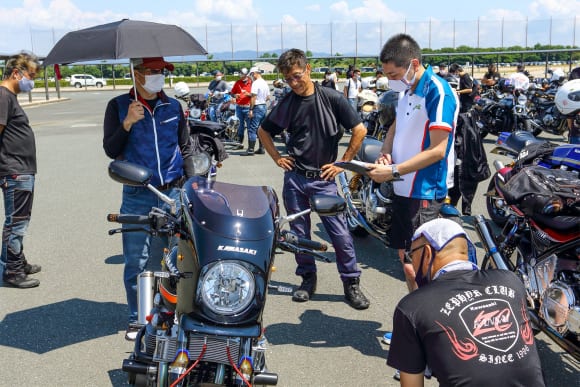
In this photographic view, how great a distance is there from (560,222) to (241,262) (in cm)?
223

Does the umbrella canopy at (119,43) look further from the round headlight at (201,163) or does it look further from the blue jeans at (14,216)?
the blue jeans at (14,216)

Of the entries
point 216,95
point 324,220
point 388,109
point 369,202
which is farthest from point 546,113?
point 324,220

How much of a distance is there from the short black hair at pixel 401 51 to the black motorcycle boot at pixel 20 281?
3.68m

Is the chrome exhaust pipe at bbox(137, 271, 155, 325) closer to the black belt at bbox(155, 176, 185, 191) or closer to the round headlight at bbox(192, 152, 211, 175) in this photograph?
the black belt at bbox(155, 176, 185, 191)

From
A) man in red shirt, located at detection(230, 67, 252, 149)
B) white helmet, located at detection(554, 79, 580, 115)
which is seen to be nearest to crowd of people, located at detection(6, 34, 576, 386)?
white helmet, located at detection(554, 79, 580, 115)

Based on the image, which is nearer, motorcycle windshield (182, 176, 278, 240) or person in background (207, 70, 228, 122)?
motorcycle windshield (182, 176, 278, 240)

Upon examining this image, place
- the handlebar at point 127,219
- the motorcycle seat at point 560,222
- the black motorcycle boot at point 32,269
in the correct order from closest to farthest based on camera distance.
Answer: the handlebar at point 127,219 → the motorcycle seat at point 560,222 → the black motorcycle boot at point 32,269

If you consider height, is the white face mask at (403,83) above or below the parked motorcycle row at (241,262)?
above

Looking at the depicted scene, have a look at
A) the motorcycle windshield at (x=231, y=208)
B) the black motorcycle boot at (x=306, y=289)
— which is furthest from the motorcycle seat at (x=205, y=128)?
the motorcycle windshield at (x=231, y=208)

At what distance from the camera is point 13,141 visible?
546 cm

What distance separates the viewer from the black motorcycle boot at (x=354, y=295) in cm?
507

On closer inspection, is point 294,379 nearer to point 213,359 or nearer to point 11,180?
point 213,359

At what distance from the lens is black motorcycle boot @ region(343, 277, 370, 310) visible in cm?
507

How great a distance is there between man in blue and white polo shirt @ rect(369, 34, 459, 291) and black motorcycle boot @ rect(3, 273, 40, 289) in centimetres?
329
